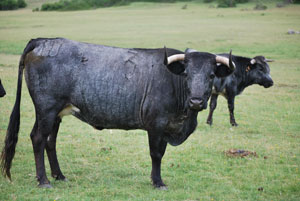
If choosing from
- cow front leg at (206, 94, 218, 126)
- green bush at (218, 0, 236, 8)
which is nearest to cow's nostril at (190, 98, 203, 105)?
cow front leg at (206, 94, 218, 126)

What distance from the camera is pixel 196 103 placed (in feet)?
22.9

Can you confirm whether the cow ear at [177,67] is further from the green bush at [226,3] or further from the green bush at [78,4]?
the green bush at [78,4]

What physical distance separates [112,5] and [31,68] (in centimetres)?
7571

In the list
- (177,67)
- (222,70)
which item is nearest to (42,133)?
(177,67)

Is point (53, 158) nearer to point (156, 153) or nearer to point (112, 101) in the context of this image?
point (112, 101)

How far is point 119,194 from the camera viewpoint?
292 inches

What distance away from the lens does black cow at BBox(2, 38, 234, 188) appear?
7.63 metres

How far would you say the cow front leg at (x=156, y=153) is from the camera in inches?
301

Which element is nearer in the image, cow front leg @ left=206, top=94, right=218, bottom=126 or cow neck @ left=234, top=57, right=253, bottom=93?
cow front leg @ left=206, top=94, right=218, bottom=126

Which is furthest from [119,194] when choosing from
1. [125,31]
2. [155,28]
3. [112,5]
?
[112,5]

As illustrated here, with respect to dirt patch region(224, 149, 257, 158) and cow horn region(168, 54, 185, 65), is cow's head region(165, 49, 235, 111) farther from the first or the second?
dirt patch region(224, 149, 257, 158)

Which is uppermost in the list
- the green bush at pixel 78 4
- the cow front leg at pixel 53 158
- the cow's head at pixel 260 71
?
the cow front leg at pixel 53 158

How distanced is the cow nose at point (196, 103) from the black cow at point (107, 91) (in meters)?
0.55

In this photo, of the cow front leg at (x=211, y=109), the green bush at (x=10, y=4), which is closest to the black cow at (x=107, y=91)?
the cow front leg at (x=211, y=109)
